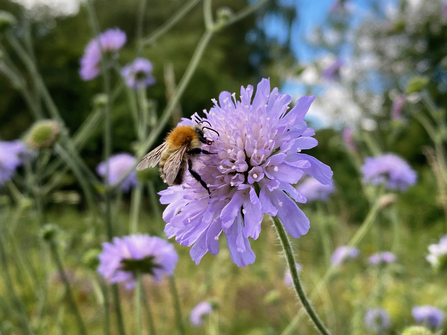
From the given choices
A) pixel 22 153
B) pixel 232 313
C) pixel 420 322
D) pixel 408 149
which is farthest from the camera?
pixel 408 149

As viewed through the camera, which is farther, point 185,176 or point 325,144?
point 325,144

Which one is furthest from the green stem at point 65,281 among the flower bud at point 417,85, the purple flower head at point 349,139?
the purple flower head at point 349,139

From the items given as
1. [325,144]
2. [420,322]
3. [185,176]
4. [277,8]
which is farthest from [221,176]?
[277,8]

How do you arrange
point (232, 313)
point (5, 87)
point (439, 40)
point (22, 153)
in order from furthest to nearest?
point (439, 40) < point (5, 87) < point (232, 313) < point (22, 153)

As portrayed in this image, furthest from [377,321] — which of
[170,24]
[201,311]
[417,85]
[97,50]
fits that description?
[97,50]

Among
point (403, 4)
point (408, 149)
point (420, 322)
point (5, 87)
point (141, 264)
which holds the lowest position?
point (420, 322)

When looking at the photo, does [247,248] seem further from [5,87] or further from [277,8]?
[277,8]

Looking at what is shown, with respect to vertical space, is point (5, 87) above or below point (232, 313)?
above
